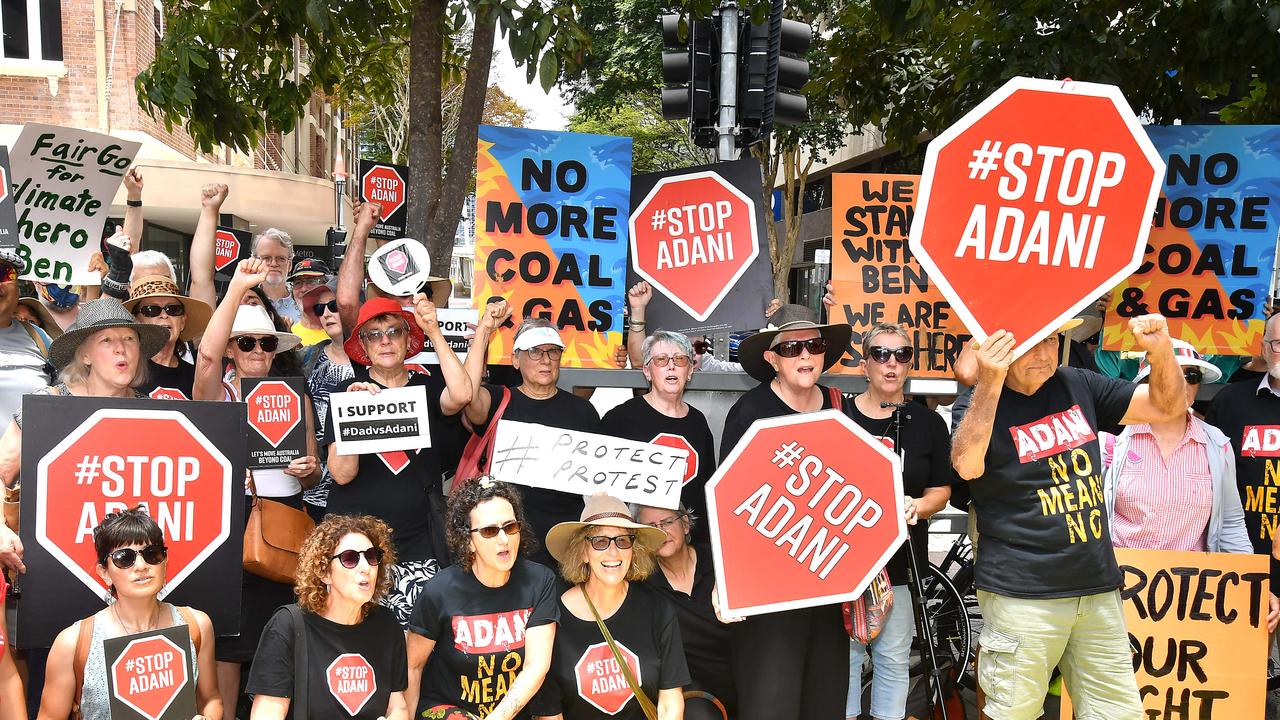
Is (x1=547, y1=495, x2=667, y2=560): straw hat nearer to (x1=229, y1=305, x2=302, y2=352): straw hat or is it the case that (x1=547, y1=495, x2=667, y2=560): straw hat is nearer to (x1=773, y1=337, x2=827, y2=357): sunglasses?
Answer: (x1=773, y1=337, x2=827, y2=357): sunglasses

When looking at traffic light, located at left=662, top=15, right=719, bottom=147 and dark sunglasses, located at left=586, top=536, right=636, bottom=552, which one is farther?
traffic light, located at left=662, top=15, right=719, bottom=147

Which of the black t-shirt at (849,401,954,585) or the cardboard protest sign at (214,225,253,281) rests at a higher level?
the cardboard protest sign at (214,225,253,281)

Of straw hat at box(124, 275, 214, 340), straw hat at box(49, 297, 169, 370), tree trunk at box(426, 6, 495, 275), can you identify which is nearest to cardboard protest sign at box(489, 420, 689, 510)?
straw hat at box(49, 297, 169, 370)

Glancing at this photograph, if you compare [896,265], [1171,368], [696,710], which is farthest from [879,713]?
[896,265]

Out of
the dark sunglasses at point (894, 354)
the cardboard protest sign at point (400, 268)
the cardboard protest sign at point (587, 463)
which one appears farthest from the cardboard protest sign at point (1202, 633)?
the cardboard protest sign at point (400, 268)

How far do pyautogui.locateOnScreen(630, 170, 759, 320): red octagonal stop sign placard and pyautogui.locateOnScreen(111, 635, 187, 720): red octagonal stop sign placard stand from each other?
325 cm

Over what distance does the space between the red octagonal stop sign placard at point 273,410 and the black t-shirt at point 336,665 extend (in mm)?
1001

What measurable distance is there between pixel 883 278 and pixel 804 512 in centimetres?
219

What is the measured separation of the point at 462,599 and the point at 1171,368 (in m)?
2.69

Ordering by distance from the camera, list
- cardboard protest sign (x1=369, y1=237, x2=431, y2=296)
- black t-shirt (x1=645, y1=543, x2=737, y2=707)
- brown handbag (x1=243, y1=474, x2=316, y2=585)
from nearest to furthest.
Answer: brown handbag (x1=243, y1=474, x2=316, y2=585) < black t-shirt (x1=645, y1=543, x2=737, y2=707) < cardboard protest sign (x1=369, y1=237, x2=431, y2=296)

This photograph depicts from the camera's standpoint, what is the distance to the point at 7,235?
17.6 ft

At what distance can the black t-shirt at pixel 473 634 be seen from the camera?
406cm

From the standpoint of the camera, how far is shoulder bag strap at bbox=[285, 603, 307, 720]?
3.80 meters

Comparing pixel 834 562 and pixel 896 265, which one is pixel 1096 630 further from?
pixel 896 265
